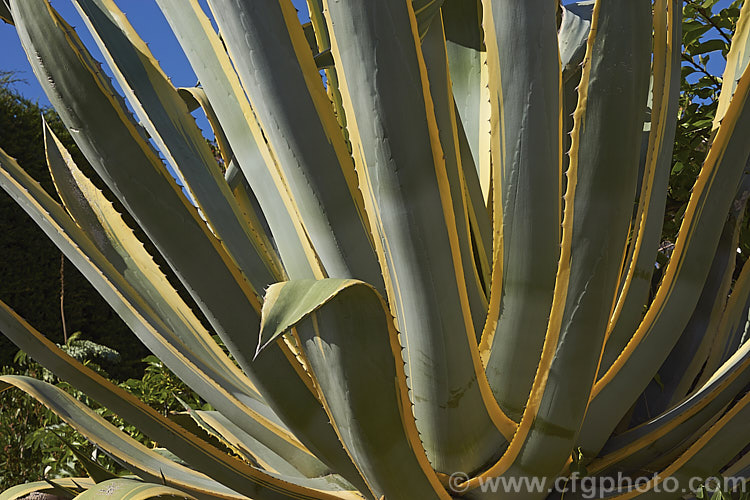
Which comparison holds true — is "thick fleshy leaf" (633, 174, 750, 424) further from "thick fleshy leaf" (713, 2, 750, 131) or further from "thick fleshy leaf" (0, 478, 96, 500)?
"thick fleshy leaf" (0, 478, 96, 500)

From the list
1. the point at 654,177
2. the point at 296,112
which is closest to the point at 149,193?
the point at 296,112

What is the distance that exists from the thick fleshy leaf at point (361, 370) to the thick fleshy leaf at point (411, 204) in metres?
0.06

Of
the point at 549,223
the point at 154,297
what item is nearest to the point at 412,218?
the point at 549,223

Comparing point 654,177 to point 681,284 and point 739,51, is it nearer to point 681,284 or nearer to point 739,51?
point 681,284

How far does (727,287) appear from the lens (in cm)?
106

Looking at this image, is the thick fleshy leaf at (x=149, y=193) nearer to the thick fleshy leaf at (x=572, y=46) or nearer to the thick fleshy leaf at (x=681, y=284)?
the thick fleshy leaf at (x=681, y=284)

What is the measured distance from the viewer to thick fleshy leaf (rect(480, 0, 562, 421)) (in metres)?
0.71

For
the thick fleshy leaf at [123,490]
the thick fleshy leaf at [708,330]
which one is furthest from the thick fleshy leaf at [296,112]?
the thick fleshy leaf at [708,330]

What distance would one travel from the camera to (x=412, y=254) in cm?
67

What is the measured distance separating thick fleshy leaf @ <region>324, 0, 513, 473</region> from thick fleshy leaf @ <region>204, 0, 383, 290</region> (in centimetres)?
4

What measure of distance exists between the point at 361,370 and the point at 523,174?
0.92 feet

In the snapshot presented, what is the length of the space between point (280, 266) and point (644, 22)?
67cm

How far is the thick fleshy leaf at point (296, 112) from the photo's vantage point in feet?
2.21

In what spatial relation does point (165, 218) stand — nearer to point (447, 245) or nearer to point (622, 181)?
point (447, 245)
